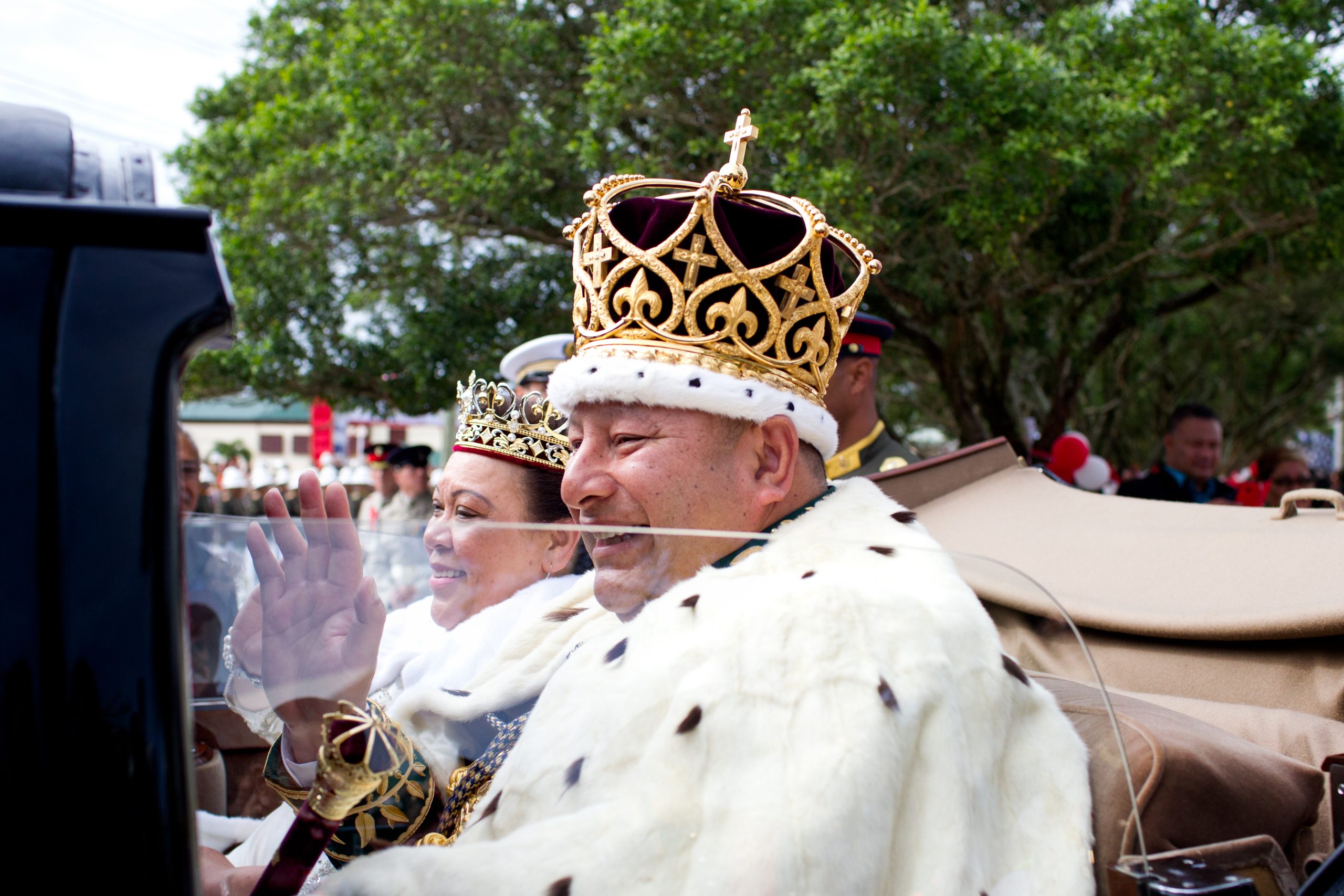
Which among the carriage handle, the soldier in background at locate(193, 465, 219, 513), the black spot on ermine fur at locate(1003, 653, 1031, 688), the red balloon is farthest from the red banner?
the red balloon

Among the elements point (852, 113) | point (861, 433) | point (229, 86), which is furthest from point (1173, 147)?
point (229, 86)

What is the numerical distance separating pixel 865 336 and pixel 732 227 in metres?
2.65

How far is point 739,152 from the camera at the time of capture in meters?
1.87

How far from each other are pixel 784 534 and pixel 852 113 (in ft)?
20.6

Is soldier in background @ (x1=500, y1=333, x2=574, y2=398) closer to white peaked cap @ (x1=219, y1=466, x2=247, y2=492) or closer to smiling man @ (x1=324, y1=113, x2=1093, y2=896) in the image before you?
smiling man @ (x1=324, y1=113, x2=1093, y2=896)

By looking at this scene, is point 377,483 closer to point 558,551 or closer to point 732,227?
point 558,551

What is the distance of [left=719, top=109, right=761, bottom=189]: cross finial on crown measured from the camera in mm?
→ 1815

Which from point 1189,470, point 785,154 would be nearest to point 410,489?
point 1189,470

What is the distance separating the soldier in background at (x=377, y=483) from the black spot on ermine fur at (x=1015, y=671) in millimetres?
819

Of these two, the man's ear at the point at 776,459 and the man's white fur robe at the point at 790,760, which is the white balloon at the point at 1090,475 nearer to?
the man's ear at the point at 776,459

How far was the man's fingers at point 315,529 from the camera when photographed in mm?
1195

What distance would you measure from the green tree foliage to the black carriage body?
6.60 meters

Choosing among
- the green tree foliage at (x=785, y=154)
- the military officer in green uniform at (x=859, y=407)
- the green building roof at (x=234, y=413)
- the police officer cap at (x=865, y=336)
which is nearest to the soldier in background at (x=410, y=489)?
the green building roof at (x=234, y=413)

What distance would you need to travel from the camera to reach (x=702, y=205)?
176 centimetres
